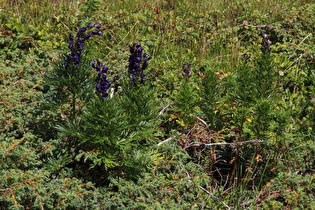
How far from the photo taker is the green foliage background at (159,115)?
3.11 meters

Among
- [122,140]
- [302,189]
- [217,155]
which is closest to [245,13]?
[217,155]

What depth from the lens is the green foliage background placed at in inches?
122

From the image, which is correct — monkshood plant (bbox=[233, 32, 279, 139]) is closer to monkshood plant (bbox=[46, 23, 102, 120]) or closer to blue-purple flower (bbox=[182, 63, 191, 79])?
blue-purple flower (bbox=[182, 63, 191, 79])

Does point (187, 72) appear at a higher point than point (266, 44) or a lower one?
lower

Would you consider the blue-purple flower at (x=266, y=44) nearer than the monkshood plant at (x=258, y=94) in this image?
No

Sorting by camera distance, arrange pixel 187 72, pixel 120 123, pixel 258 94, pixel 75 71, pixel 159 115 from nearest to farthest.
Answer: pixel 120 123 < pixel 75 71 < pixel 258 94 < pixel 159 115 < pixel 187 72

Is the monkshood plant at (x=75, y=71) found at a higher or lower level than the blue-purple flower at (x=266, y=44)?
lower

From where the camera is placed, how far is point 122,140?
3098 millimetres

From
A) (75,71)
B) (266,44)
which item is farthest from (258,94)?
(75,71)

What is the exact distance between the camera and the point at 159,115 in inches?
158

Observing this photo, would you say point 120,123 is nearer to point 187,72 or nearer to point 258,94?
point 258,94

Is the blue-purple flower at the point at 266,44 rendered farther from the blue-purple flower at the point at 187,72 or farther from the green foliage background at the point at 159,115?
the blue-purple flower at the point at 187,72

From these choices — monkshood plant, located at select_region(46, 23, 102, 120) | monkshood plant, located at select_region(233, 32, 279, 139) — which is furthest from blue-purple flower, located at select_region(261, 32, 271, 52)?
monkshood plant, located at select_region(46, 23, 102, 120)

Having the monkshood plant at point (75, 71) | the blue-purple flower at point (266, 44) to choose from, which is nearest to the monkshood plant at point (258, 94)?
the blue-purple flower at point (266, 44)
